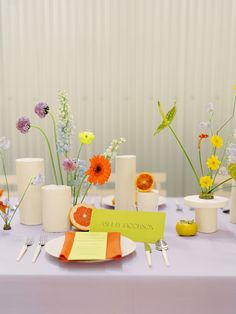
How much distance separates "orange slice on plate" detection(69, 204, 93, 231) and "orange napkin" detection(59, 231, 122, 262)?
12cm

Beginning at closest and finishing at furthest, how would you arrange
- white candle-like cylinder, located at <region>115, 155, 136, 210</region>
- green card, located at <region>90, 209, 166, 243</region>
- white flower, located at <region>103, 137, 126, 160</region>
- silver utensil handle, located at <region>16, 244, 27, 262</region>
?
silver utensil handle, located at <region>16, 244, 27, 262</region>
green card, located at <region>90, 209, 166, 243</region>
white flower, located at <region>103, 137, 126, 160</region>
white candle-like cylinder, located at <region>115, 155, 136, 210</region>

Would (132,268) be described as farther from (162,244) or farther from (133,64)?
(133,64)

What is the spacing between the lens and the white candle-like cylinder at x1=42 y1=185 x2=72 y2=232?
42.5 inches

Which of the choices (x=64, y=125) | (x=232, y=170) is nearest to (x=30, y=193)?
(x=64, y=125)

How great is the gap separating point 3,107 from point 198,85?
1.35 metres

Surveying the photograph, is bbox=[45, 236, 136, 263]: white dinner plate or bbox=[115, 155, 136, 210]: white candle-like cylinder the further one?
bbox=[115, 155, 136, 210]: white candle-like cylinder

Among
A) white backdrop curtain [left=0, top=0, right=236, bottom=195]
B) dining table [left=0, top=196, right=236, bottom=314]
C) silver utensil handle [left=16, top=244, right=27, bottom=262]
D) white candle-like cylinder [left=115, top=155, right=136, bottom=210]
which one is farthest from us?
white backdrop curtain [left=0, top=0, right=236, bottom=195]

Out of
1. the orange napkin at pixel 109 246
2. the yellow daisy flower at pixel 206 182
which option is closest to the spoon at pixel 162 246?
the orange napkin at pixel 109 246

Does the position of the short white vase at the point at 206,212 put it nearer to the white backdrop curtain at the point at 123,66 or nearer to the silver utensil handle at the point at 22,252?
the silver utensil handle at the point at 22,252

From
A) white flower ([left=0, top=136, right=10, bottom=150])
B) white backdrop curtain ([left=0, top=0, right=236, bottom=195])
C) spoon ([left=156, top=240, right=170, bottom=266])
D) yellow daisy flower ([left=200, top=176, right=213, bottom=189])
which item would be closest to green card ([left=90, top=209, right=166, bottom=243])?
spoon ([left=156, top=240, right=170, bottom=266])

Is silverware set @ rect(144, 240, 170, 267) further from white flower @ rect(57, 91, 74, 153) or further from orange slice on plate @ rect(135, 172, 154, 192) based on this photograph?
white flower @ rect(57, 91, 74, 153)

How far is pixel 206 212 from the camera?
1.09 meters

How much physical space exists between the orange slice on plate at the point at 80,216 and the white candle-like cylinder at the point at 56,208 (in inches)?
0.7

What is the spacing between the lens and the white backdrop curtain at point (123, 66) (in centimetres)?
249
